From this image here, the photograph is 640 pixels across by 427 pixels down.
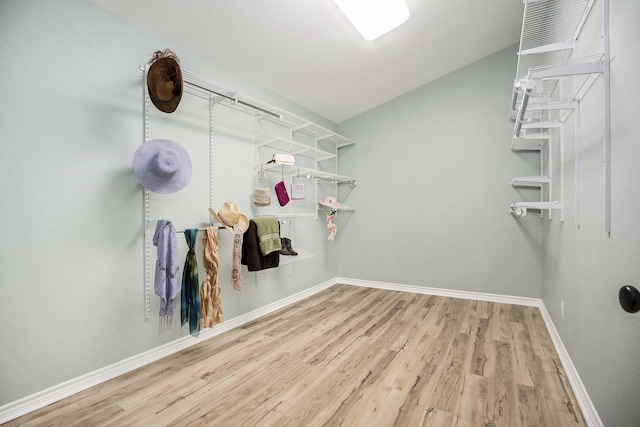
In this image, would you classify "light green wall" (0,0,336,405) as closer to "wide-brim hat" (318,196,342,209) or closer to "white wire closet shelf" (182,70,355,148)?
"white wire closet shelf" (182,70,355,148)

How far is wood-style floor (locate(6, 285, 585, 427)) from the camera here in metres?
1.45

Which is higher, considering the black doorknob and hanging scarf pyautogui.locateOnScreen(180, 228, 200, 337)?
the black doorknob

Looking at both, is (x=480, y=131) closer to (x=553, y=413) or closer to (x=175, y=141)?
(x=553, y=413)

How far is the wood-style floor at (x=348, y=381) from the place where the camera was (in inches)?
57.0

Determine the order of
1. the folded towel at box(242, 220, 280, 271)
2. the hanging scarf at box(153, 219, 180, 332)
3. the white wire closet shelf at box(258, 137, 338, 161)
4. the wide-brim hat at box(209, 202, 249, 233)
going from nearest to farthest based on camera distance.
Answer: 1. the hanging scarf at box(153, 219, 180, 332)
2. the wide-brim hat at box(209, 202, 249, 233)
3. the folded towel at box(242, 220, 280, 271)
4. the white wire closet shelf at box(258, 137, 338, 161)

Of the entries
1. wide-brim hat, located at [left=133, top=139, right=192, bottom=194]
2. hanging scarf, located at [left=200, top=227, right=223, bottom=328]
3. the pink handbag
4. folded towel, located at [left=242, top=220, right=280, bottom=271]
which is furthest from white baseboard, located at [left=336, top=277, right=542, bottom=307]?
wide-brim hat, located at [left=133, top=139, right=192, bottom=194]

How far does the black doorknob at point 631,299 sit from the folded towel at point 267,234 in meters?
2.18

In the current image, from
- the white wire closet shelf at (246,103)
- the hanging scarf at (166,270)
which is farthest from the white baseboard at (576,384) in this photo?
the white wire closet shelf at (246,103)

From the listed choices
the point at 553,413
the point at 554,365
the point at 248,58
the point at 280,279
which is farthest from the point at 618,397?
the point at 248,58

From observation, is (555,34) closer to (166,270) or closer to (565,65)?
(565,65)

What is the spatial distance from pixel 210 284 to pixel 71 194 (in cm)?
103

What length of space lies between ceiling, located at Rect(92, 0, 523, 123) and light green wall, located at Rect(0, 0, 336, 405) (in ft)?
0.84

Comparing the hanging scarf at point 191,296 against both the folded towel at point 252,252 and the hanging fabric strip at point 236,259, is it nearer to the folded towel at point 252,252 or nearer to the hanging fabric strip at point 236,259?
the hanging fabric strip at point 236,259

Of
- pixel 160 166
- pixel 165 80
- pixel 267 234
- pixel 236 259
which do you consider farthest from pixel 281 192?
pixel 165 80
